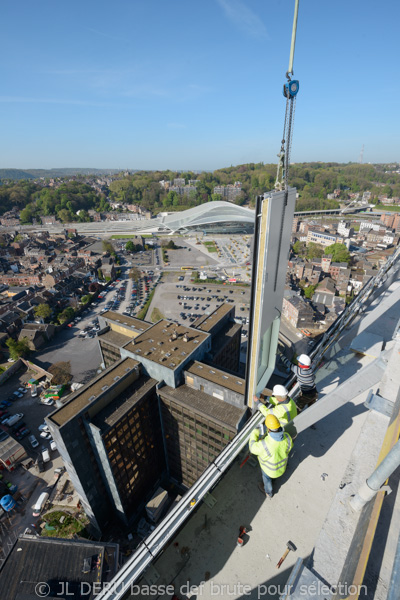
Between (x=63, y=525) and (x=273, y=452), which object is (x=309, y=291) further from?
(x=273, y=452)

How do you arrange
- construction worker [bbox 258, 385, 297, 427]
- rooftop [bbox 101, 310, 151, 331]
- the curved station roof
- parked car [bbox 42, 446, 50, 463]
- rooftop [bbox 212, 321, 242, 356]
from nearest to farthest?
construction worker [bbox 258, 385, 297, 427], rooftop [bbox 212, 321, 242, 356], rooftop [bbox 101, 310, 151, 331], parked car [bbox 42, 446, 50, 463], the curved station roof

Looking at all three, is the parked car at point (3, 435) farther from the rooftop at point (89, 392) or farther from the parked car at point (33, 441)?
the rooftop at point (89, 392)

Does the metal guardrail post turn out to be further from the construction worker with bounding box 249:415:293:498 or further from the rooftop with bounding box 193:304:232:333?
the rooftop with bounding box 193:304:232:333

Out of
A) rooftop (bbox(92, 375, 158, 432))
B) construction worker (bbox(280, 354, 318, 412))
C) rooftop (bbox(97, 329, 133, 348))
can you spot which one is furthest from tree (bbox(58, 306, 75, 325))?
construction worker (bbox(280, 354, 318, 412))

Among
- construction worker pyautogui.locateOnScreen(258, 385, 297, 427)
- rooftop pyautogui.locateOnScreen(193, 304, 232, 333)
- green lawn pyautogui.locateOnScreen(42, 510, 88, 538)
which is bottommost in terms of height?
green lawn pyautogui.locateOnScreen(42, 510, 88, 538)

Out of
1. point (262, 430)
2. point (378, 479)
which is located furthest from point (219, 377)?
point (378, 479)

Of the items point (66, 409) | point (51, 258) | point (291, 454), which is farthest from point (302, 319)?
point (51, 258)
